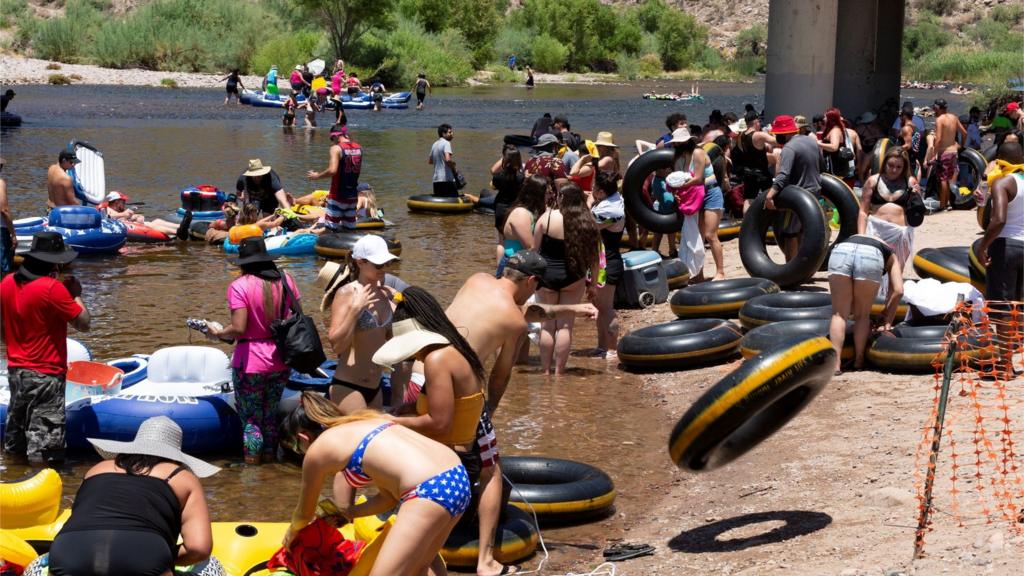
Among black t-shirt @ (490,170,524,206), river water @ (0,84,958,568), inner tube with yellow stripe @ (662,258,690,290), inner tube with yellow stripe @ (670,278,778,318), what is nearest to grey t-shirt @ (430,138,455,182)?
river water @ (0,84,958,568)

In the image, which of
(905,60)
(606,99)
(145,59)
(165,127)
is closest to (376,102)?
(165,127)

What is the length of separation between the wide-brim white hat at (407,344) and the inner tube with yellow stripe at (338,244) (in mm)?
8935

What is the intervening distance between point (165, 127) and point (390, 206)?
15384 millimetres

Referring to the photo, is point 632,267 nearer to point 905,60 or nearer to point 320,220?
point 320,220

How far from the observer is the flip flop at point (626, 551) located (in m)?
6.34

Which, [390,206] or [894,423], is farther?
[390,206]

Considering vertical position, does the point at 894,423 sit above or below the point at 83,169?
below

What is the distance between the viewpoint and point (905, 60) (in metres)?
72.2

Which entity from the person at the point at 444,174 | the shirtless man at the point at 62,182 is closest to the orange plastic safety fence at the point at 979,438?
the shirtless man at the point at 62,182

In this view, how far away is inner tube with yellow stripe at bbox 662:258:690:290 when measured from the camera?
12.8 meters

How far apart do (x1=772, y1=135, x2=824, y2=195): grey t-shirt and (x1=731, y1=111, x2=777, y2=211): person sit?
247cm

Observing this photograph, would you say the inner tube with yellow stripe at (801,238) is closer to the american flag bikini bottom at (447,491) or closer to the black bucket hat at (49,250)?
the black bucket hat at (49,250)

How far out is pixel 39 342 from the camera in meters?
7.49

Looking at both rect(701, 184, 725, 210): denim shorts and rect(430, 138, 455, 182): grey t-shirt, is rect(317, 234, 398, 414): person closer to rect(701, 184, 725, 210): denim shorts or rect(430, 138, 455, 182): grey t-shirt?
rect(701, 184, 725, 210): denim shorts
